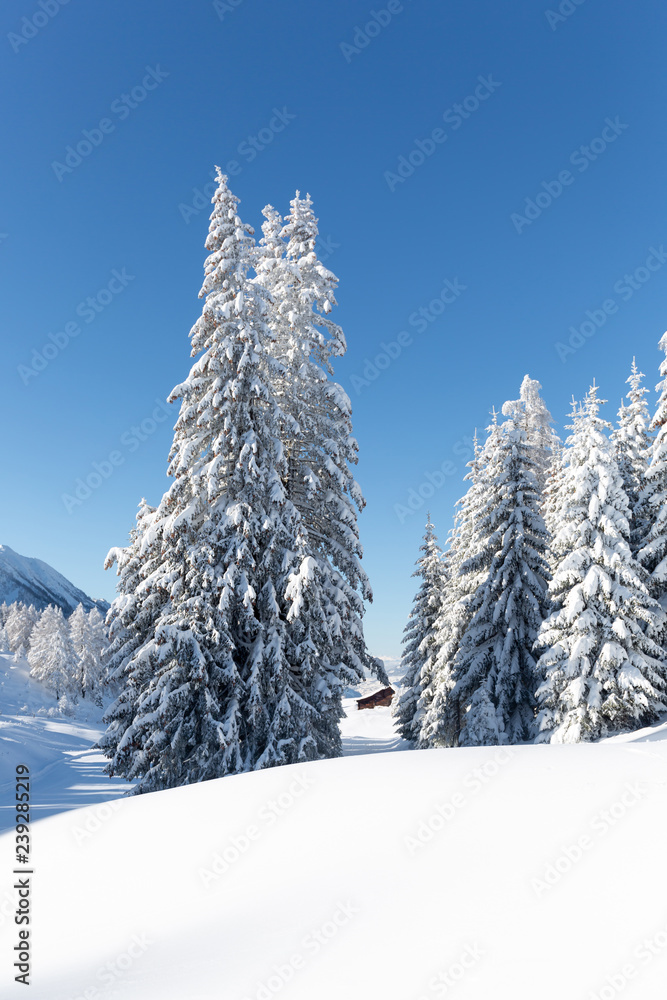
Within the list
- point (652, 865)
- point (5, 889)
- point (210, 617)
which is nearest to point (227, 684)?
point (210, 617)

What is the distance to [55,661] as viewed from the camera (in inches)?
2258

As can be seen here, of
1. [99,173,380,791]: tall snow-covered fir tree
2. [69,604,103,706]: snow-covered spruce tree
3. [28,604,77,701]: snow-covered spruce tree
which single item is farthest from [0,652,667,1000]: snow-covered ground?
[69,604,103,706]: snow-covered spruce tree

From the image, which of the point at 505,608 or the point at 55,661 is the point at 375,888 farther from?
the point at 55,661

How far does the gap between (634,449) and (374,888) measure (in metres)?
20.4

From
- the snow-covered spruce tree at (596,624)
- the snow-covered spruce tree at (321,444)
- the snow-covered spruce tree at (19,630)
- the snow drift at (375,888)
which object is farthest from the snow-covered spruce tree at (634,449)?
the snow-covered spruce tree at (19,630)

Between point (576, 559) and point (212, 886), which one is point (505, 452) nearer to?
point (576, 559)

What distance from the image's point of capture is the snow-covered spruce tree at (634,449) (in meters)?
18.0

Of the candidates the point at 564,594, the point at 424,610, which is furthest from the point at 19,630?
the point at 564,594

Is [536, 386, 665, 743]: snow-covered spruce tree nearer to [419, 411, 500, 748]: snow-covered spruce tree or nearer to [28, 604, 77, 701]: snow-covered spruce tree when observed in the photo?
[419, 411, 500, 748]: snow-covered spruce tree

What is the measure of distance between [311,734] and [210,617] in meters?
3.58

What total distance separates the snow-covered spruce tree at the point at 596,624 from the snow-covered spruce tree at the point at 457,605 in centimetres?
346

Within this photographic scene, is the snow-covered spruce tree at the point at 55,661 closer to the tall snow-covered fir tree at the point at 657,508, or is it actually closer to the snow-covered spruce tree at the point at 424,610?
the snow-covered spruce tree at the point at 424,610

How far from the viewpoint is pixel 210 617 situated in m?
11.0

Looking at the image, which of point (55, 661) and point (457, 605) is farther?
point (55, 661)
